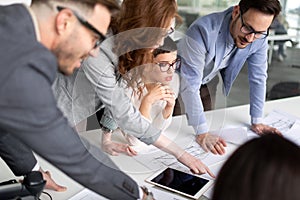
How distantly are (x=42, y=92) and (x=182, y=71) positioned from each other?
816 mm

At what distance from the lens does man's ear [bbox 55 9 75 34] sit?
30.2 inches

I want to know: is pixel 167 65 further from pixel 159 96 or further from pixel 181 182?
pixel 181 182

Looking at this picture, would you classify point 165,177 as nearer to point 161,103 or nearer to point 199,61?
point 161,103

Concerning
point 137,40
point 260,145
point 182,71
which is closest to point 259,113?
point 182,71

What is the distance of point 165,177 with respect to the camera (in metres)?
1.30

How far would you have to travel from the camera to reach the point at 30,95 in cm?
69

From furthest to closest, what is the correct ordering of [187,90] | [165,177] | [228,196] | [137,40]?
[187,90], [165,177], [137,40], [228,196]

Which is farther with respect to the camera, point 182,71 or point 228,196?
point 182,71

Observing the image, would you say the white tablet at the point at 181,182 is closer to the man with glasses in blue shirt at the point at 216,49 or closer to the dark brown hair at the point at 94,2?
the man with glasses in blue shirt at the point at 216,49

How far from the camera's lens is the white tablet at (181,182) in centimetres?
122

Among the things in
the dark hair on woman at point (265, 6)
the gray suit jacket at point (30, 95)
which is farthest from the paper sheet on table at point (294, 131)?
the gray suit jacket at point (30, 95)

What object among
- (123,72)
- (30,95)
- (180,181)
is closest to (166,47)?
(123,72)

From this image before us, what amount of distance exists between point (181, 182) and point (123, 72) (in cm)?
40

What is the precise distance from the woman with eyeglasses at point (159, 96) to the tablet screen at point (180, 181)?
5 cm
